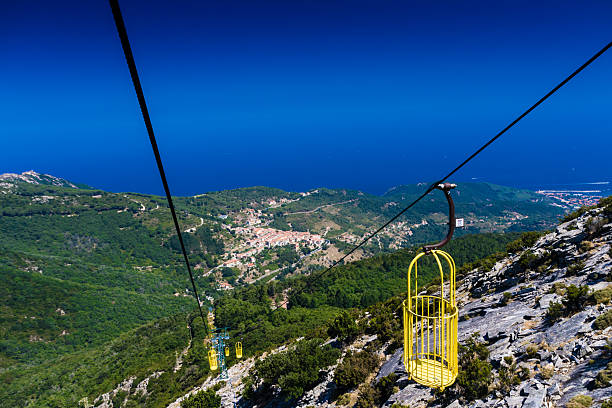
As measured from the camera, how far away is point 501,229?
4975 inches

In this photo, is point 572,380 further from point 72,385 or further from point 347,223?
point 347,223

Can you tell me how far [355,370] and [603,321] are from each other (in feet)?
26.6

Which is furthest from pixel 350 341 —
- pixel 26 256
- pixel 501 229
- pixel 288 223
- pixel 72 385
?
pixel 501 229

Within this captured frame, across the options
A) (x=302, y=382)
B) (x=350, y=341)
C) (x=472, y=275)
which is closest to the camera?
(x=302, y=382)

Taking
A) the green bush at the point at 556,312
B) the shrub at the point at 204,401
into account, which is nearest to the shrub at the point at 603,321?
the green bush at the point at 556,312

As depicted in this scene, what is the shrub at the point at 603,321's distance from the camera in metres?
7.73

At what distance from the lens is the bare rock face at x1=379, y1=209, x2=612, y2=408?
6.96 m

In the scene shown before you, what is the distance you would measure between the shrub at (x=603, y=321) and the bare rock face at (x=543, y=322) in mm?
122

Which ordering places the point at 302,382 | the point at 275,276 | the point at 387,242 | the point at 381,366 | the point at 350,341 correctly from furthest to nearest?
the point at 387,242 → the point at 275,276 → the point at 350,341 → the point at 302,382 → the point at 381,366

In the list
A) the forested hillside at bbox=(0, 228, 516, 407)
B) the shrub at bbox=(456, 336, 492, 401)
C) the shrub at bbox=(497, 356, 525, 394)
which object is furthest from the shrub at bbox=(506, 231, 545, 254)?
the forested hillside at bbox=(0, 228, 516, 407)

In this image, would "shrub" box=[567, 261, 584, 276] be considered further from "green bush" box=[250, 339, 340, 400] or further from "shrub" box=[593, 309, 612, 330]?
"green bush" box=[250, 339, 340, 400]

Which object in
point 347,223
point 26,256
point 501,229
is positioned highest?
point 26,256

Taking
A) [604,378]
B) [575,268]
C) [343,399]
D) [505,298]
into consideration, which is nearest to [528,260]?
[575,268]

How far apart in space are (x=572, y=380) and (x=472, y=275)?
1210 cm
